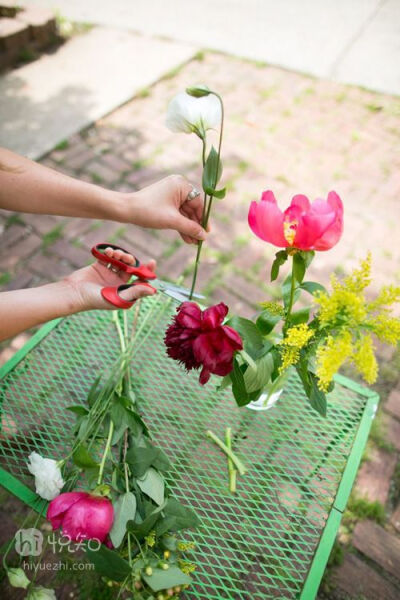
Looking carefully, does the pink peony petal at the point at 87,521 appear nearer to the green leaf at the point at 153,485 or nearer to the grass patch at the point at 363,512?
the green leaf at the point at 153,485

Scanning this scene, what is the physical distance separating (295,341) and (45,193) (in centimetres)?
A: 94

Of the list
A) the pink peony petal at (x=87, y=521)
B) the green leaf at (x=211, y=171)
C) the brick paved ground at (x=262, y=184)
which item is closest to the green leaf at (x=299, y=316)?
the green leaf at (x=211, y=171)

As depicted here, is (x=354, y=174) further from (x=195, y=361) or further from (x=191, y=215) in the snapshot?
(x=195, y=361)

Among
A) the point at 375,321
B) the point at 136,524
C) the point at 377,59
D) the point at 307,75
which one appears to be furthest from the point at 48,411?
the point at 377,59

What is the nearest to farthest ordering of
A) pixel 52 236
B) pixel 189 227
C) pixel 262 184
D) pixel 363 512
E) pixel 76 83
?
pixel 189 227 < pixel 363 512 < pixel 52 236 < pixel 262 184 < pixel 76 83

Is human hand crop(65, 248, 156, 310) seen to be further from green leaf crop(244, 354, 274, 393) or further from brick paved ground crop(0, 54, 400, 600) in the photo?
brick paved ground crop(0, 54, 400, 600)

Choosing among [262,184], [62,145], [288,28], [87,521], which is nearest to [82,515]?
[87,521]

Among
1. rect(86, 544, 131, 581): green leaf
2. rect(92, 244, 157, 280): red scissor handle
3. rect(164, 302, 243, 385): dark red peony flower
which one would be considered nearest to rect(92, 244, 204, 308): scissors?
rect(92, 244, 157, 280): red scissor handle

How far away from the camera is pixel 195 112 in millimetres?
835

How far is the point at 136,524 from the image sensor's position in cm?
82

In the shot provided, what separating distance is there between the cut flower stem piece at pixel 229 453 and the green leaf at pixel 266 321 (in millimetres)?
398

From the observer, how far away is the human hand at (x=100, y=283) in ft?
3.60

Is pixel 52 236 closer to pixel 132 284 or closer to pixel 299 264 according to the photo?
pixel 132 284

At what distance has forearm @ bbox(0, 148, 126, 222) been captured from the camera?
127 centimetres
